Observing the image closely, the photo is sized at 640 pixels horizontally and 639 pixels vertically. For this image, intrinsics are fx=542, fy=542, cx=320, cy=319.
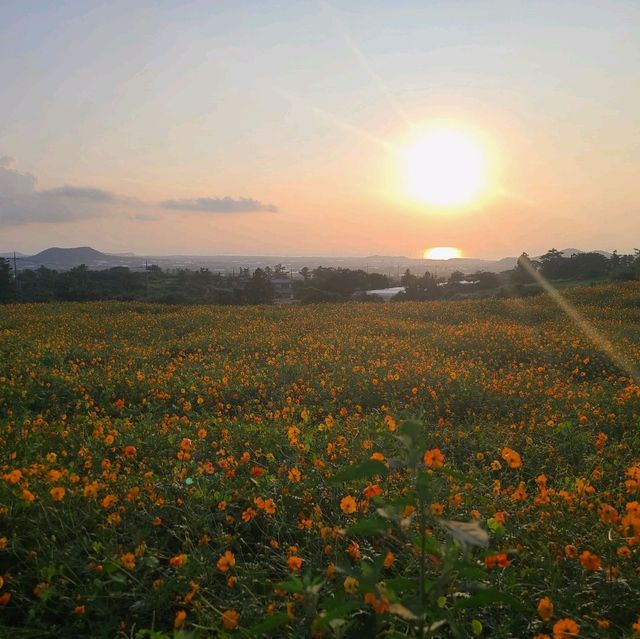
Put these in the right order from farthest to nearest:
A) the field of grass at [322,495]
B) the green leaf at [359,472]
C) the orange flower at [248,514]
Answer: the orange flower at [248,514]
the field of grass at [322,495]
the green leaf at [359,472]

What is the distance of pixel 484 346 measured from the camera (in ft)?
30.4

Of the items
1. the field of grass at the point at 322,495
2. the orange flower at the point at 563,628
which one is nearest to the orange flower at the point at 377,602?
the field of grass at the point at 322,495

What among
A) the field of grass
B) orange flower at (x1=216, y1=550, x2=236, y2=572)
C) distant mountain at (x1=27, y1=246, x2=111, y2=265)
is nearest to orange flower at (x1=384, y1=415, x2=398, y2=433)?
the field of grass

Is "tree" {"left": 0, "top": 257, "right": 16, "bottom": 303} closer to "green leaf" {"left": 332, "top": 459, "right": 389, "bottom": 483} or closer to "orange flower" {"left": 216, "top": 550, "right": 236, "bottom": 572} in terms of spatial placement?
"orange flower" {"left": 216, "top": 550, "right": 236, "bottom": 572}

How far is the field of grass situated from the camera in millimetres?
2084

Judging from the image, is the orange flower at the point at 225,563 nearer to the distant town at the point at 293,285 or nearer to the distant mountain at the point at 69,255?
the distant town at the point at 293,285

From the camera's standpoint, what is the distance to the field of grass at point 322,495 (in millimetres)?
2084

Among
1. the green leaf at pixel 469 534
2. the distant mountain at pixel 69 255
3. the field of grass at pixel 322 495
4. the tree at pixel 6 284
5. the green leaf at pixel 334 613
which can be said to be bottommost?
the field of grass at pixel 322 495

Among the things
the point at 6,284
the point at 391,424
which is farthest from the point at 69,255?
the point at 391,424

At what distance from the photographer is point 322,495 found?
3.28 metres

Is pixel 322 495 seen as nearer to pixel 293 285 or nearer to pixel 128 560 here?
pixel 128 560

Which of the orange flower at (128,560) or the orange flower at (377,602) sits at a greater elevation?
the orange flower at (377,602)

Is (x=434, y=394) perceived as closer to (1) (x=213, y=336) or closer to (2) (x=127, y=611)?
(2) (x=127, y=611)

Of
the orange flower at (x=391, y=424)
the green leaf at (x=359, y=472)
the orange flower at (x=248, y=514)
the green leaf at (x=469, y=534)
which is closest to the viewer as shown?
the green leaf at (x=469, y=534)
